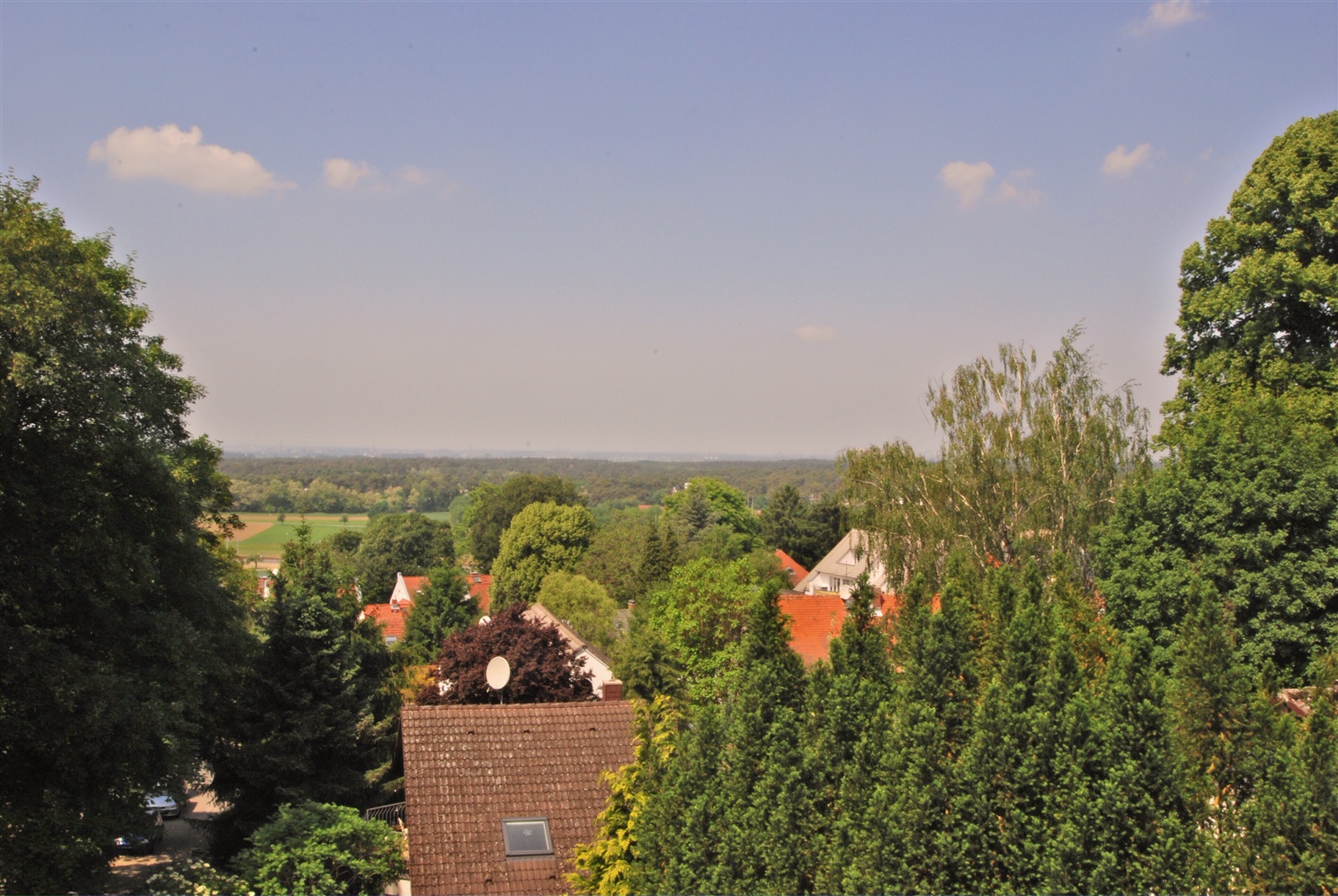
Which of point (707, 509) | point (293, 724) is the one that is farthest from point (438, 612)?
point (707, 509)

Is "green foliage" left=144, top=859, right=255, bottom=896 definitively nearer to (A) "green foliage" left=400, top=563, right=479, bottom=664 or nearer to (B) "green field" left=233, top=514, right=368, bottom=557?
(A) "green foliage" left=400, top=563, right=479, bottom=664

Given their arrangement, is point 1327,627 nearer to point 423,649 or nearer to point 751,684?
point 751,684

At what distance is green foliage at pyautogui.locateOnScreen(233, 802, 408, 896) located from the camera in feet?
47.8

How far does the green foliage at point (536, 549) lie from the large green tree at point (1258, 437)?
134 ft

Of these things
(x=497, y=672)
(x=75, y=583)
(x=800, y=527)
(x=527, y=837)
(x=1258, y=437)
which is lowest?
(x=800, y=527)

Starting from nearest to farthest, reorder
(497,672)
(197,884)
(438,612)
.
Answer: (197,884) < (497,672) < (438,612)

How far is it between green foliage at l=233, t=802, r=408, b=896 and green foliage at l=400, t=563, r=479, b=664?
92.1 feet

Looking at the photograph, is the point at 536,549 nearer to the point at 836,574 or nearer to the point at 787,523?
the point at 836,574

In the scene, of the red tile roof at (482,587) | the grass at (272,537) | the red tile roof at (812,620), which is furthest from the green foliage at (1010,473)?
the grass at (272,537)

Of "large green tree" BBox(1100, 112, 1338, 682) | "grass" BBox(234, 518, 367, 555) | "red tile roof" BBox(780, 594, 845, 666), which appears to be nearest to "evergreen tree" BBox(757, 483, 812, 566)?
"red tile roof" BBox(780, 594, 845, 666)

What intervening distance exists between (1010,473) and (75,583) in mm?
22211

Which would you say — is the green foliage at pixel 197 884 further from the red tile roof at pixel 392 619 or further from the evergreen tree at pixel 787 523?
the evergreen tree at pixel 787 523

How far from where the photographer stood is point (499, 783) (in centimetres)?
1538

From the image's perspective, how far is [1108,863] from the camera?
9508 mm
